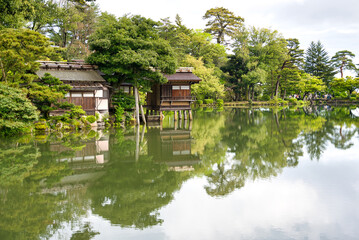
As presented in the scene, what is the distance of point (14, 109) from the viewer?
15.6 meters

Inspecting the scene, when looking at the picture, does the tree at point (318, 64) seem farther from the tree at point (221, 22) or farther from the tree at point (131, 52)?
the tree at point (131, 52)

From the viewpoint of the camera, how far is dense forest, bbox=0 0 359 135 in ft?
56.6

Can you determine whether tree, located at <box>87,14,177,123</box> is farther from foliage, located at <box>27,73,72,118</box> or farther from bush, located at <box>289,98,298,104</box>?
bush, located at <box>289,98,298,104</box>

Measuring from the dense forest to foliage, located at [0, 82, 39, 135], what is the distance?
44 mm

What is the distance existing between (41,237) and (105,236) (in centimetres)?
106

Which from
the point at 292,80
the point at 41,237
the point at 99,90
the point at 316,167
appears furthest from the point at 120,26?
the point at 292,80

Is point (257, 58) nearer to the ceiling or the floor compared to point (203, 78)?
nearer to the ceiling

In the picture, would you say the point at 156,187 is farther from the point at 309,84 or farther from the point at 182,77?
the point at 309,84

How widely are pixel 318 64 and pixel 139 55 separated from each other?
179ft

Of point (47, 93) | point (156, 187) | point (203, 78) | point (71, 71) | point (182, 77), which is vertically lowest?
point (156, 187)

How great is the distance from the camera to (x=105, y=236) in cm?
536

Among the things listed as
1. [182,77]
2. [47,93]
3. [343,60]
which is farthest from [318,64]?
[47,93]

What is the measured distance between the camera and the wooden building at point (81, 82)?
21672 millimetres

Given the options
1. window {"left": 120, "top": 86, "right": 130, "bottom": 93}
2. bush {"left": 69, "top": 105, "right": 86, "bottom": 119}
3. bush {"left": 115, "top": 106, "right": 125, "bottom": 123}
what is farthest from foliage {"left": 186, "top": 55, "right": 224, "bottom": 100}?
bush {"left": 69, "top": 105, "right": 86, "bottom": 119}
